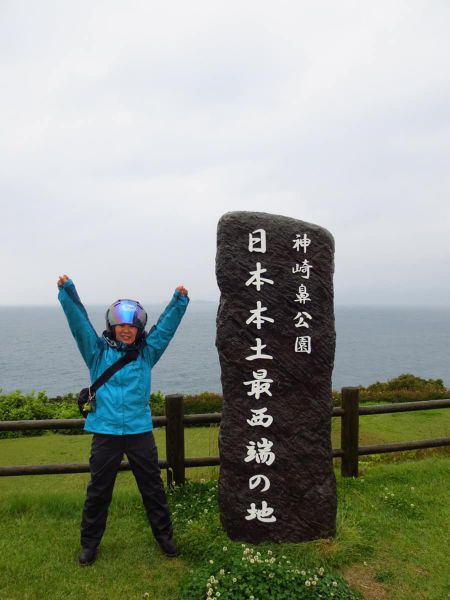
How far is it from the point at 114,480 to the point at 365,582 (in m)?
2.36

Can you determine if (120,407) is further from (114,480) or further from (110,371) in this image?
(114,480)

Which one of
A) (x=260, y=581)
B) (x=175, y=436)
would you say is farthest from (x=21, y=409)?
(x=260, y=581)

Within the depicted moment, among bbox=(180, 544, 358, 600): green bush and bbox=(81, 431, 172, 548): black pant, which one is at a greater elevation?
bbox=(81, 431, 172, 548): black pant

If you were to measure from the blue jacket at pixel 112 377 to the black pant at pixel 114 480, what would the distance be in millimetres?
131

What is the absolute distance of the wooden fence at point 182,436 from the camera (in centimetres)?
533

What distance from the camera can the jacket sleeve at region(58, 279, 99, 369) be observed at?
4094 mm

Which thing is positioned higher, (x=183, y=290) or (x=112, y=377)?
(x=183, y=290)

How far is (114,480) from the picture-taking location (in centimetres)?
427

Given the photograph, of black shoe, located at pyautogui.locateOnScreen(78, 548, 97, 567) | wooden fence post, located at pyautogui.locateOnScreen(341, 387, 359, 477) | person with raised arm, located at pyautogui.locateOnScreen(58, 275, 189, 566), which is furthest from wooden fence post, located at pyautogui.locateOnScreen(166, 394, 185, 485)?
wooden fence post, located at pyautogui.locateOnScreen(341, 387, 359, 477)

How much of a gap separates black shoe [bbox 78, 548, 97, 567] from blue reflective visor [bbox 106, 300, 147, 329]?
206 centimetres

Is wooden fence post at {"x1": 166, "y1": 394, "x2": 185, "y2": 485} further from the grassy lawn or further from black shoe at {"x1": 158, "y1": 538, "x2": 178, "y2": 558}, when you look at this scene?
black shoe at {"x1": 158, "y1": 538, "x2": 178, "y2": 558}

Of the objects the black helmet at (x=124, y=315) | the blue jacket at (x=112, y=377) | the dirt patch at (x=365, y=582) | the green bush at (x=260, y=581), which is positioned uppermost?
the black helmet at (x=124, y=315)

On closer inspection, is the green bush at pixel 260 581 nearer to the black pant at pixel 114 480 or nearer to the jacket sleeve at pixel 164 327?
the black pant at pixel 114 480

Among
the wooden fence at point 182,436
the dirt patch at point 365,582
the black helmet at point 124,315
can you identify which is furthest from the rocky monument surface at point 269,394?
the wooden fence at point 182,436
